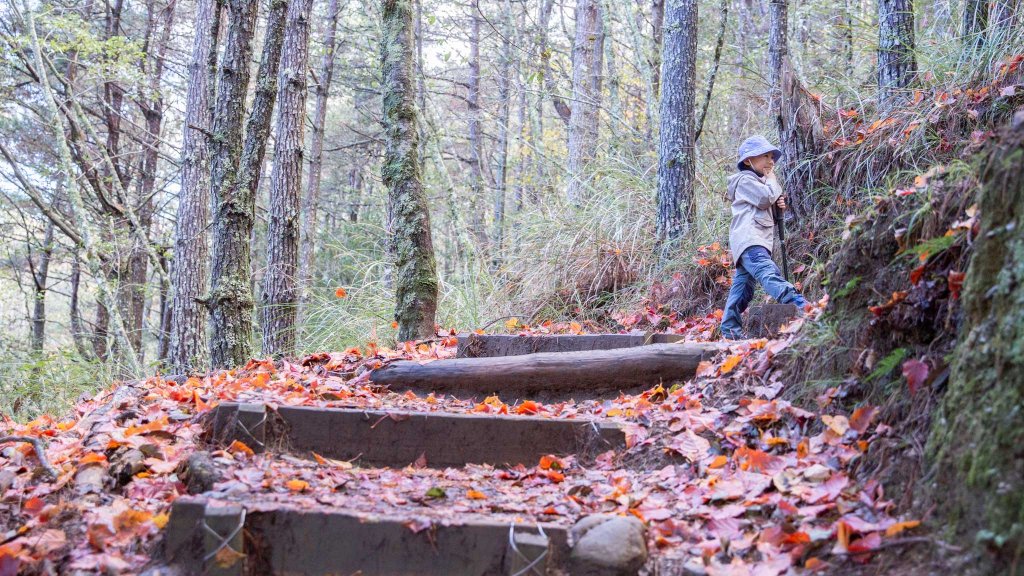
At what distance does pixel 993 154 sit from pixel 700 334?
4129 millimetres

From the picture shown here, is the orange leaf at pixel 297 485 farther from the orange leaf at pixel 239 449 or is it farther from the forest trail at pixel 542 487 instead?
the orange leaf at pixel 239 449

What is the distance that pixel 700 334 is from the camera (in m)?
6.49

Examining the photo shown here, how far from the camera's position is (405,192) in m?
6.08

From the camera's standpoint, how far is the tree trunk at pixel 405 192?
607cm

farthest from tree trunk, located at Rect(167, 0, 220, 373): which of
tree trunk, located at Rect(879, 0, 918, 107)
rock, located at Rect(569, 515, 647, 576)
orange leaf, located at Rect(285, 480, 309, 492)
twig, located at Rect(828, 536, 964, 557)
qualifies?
twig, located at Rect(828, 536, 964, 557)

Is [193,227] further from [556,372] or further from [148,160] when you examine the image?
[556,372]

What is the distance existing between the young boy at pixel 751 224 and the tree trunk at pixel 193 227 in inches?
224

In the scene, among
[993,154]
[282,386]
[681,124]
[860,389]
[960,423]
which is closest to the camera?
[960,423]

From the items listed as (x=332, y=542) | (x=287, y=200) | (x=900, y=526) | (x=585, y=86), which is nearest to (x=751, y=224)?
(x=900, y=526)

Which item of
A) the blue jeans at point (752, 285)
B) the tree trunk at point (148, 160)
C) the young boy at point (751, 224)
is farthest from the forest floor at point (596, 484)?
the tree trunk at point (148, 160)

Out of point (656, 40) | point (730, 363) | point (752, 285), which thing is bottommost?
point (730, 363)

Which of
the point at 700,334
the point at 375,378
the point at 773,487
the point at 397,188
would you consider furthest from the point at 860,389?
the point at 397,188

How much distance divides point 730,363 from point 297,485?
2.24 meters

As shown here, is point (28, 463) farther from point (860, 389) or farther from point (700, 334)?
point (700, 334)
